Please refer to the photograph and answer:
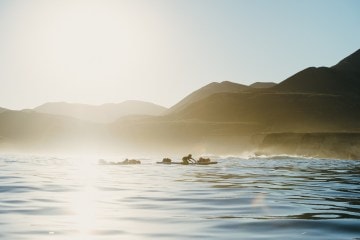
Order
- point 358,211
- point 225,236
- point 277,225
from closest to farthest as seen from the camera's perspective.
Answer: point 225,236, point 277,225, point 358,211

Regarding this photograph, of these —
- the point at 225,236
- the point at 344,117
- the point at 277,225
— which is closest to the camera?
the point at 225,236

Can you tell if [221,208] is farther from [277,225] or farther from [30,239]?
[30,239]

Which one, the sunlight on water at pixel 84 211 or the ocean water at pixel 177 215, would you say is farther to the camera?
the sunlight on water at pixel 84 211

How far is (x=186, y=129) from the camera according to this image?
192625 mm

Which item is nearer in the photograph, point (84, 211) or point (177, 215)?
point (177, 215)

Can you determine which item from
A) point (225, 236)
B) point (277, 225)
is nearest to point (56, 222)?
point (225, 236)

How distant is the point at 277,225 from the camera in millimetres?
10477

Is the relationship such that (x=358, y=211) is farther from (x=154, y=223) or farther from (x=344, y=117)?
(x=344, y=117)

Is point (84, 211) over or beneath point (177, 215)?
over

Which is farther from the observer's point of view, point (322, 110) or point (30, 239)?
point (322, 110)

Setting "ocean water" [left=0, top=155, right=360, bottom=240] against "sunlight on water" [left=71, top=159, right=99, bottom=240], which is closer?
"ocean water" [left=0, top=155, right=360, bottom=240]

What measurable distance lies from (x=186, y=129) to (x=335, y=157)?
342 ft

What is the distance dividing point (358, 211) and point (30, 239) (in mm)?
9141

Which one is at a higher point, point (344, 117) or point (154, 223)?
point (344, 117)
